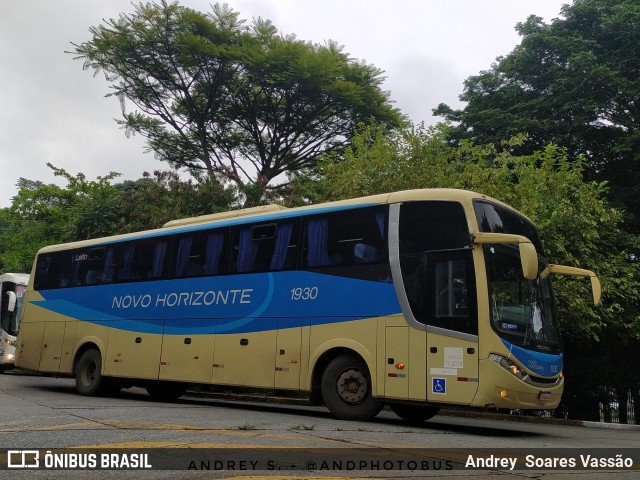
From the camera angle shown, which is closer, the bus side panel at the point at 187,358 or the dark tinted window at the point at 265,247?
the dark tinted window at the point at 265,247

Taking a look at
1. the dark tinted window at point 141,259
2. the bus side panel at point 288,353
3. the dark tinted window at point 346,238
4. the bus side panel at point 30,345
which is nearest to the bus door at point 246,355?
the bus side panel at point 288,353

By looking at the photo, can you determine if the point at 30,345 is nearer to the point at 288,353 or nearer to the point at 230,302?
the point at 230,302

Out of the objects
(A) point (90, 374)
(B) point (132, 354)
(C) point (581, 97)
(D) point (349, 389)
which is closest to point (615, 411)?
(C) point (581, 97)

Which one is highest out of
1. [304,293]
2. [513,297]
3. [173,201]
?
[173,201]

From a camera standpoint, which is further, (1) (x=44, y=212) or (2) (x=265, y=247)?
(1) (x=44, y=212)

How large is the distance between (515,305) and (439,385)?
1.63 metres

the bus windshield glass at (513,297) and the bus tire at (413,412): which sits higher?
the bus windshield glass at (513,297)

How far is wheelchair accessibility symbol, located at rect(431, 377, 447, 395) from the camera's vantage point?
10.3 m

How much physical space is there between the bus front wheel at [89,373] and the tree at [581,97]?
15.4 m

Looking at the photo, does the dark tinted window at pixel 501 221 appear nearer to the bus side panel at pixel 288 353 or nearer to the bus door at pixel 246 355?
the bus side panel at pixel 288 353

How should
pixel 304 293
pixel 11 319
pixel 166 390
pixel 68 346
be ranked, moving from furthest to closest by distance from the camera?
pixel 11 319 < pixel 68 346 < pixel 166 390 < pixel 304 293

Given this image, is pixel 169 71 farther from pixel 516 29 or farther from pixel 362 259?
pixel 362 259

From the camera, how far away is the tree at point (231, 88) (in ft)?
96.0

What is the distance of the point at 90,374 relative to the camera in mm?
16062
